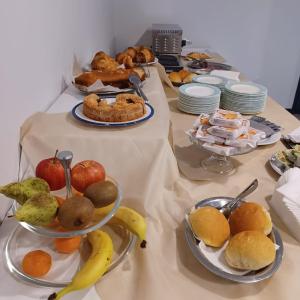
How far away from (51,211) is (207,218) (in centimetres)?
27

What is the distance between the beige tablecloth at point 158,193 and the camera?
1.59 feet

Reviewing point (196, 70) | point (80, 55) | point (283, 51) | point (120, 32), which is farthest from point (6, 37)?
point (283, 51)

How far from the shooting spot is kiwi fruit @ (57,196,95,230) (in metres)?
0.44

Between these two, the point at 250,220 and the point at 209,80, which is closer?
the point at 250,220

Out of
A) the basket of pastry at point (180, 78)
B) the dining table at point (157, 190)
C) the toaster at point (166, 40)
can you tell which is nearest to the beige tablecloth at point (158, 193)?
the dining table at point (157, 190)

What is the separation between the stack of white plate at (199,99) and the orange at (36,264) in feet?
2.53

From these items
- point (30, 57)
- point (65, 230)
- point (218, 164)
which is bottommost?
point (218, 164)

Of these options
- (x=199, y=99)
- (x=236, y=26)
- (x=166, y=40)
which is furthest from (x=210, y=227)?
(x=236, y=26)

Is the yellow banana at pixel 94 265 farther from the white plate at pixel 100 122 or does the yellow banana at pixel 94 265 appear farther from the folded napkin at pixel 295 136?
the folded napkin at pixel 295 136

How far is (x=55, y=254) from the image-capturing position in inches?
20.9

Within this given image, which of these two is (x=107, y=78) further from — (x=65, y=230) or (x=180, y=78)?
(x=65, y=230)

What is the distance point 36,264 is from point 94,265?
0.10 metres

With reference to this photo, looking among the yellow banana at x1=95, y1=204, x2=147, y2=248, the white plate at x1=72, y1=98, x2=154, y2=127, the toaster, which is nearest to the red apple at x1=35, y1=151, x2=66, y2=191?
the yellow banana at x1=95, y1=204, x2=147, y2=248

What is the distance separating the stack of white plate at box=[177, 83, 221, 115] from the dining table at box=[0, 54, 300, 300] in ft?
0.41
